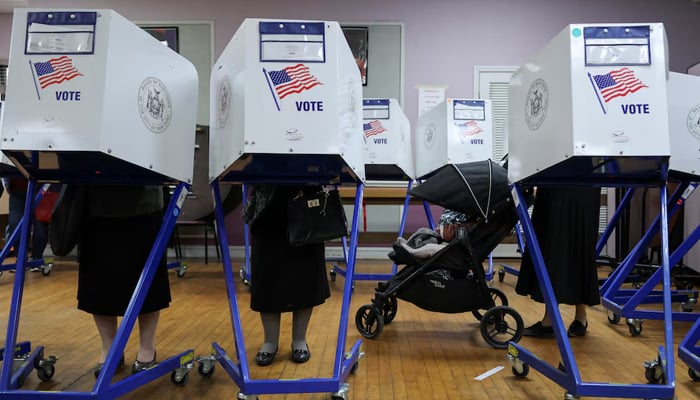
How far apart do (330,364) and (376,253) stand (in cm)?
369

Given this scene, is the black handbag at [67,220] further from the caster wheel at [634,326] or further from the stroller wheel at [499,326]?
the caster wheel at [634,326]

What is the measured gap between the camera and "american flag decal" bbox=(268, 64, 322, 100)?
1538 millimetres

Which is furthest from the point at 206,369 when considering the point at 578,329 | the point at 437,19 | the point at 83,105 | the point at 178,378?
the point at 437,19

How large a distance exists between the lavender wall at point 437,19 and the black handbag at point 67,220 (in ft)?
14.6

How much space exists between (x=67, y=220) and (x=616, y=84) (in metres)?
2.00

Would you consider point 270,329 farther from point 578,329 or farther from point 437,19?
point 437,19

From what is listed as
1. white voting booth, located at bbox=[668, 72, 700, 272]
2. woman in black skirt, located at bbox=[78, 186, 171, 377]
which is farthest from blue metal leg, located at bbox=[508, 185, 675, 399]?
woman in black skirt, located at bbox=[78, 186, 171, 377]

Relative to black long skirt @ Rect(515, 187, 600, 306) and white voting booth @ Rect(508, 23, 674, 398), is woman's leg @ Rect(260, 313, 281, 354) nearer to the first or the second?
A: white voting booth @ Rect(508, 23, 674, 398)

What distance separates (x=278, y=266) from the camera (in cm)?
205

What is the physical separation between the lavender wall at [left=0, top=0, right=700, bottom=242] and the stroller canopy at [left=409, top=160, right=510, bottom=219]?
11.1 feet

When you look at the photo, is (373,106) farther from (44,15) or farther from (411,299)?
(44,15)

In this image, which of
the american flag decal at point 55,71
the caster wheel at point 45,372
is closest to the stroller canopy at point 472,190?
the american flag decal at point 55,71

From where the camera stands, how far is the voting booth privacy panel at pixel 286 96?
1.52 meters

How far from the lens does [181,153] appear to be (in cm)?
178
